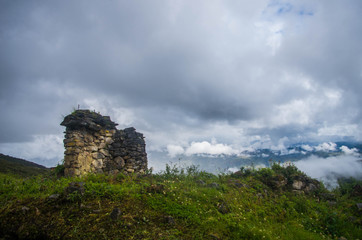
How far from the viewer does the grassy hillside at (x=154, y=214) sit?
3.53m

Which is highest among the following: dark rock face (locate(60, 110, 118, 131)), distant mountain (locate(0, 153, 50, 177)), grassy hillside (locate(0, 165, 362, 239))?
dark rock face (locate(60, 110, 118, 131))

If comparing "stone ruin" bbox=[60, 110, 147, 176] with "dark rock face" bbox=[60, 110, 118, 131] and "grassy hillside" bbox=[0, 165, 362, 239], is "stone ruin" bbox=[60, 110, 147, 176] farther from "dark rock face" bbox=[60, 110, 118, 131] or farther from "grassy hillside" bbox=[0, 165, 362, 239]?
"grassy hillside" bbox=[0, 165, 362, 239]

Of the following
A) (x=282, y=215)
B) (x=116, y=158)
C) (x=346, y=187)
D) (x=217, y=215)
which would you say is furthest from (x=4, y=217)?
(x=346, y=187)

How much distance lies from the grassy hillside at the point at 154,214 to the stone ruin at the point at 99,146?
4148mm

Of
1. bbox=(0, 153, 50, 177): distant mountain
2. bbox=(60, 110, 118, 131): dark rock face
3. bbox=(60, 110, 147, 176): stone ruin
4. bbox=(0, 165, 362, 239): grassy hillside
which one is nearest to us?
bbox=(0, 165, 362, 239): grassy hillside

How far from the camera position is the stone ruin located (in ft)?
34.5

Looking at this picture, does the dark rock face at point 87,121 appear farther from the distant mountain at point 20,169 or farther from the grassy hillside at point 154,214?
the grassy hillside at point 154,214

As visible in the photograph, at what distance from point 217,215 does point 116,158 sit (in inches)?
358

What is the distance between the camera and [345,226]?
21.1 ft

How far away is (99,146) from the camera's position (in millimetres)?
12070

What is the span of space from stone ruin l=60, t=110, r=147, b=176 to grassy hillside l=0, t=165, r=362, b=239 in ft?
13.6

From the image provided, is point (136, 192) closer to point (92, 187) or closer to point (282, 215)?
point (92, 187)

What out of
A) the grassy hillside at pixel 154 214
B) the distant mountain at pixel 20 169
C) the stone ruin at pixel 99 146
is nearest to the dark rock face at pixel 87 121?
the stone ruin at pixel 99 146

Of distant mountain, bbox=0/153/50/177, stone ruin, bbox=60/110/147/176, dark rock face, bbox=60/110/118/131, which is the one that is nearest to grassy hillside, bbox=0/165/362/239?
stone ruin, bbox=60/110/147/176
